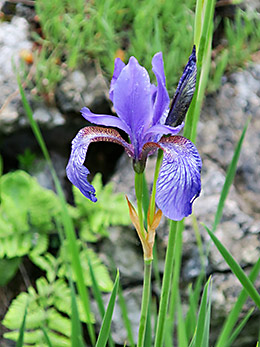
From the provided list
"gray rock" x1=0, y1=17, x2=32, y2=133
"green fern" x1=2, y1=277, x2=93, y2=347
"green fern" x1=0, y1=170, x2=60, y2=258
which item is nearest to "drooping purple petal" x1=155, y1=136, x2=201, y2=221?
"green fern" x1=2, y1=277, x2=93, y2=347

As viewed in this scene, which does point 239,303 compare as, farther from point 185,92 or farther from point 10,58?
point 10,58

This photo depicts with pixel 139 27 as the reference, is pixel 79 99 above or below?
below

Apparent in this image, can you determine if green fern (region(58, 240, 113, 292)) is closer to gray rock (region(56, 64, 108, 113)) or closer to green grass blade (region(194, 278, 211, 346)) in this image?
gray rock (region(56, 64, 108, 113))

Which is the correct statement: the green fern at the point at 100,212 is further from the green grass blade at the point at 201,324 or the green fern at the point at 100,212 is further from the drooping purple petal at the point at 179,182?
the drooping purple petal at the point at 179,182

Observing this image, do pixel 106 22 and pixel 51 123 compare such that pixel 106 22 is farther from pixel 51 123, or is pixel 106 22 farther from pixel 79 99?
pixel 51 123

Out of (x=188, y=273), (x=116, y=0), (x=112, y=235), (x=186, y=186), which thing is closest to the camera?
(x=186, y=186)

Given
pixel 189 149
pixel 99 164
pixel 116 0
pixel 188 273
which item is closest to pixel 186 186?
pixel 189 149
